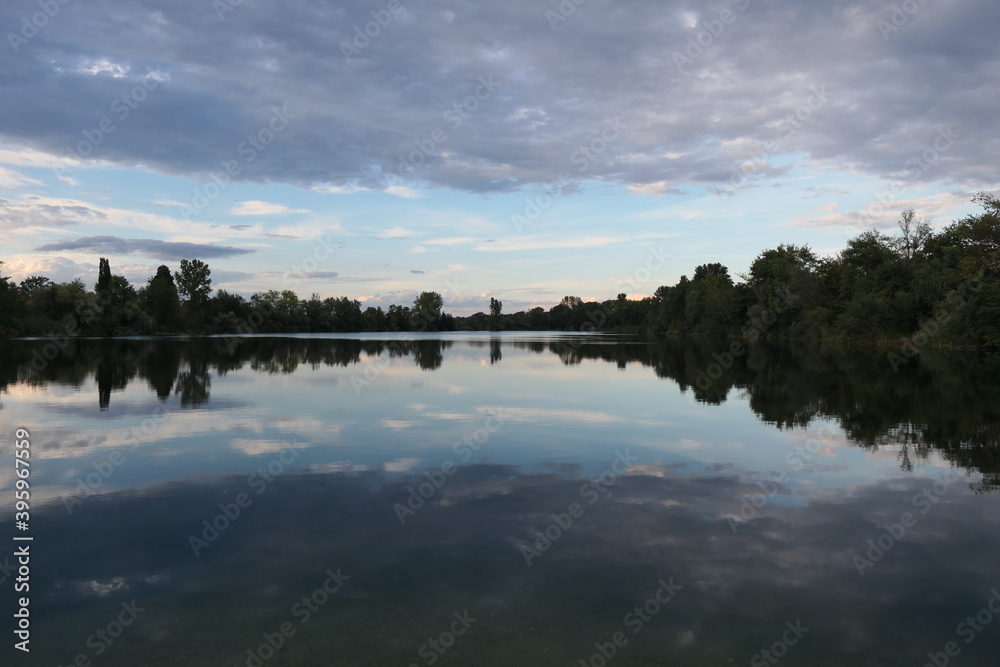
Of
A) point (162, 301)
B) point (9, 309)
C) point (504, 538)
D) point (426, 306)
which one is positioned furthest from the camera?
point (426, 306)

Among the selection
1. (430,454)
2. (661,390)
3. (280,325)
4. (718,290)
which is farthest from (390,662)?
(280,325)

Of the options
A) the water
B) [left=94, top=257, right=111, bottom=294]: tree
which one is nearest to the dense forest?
[left=94, top=257, right=111, bottom=294]: tree

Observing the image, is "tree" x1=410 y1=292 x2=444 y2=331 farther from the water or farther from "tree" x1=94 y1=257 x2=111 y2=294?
the water

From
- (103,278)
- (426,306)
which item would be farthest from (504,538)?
(426,306)

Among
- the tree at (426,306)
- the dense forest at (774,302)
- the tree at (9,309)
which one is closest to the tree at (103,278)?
the dense forest at (774,302)

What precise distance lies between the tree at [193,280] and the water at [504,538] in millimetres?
119805

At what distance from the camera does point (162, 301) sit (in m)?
103

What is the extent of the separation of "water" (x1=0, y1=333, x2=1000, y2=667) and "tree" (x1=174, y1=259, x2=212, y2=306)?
120m

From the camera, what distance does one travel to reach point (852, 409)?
770 inches

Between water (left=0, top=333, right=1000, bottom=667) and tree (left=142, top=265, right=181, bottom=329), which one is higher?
tree (left=142, top=265, right=181, bottom=329)

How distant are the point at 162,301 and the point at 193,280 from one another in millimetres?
25569

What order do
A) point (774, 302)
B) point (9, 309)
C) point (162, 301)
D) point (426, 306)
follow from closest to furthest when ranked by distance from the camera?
point (9, 309), point (774, 302), point (162, 301), point (426, 306)

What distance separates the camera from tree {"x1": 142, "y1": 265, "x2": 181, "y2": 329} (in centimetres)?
10244

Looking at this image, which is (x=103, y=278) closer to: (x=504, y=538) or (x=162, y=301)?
(x=162, y=301)
